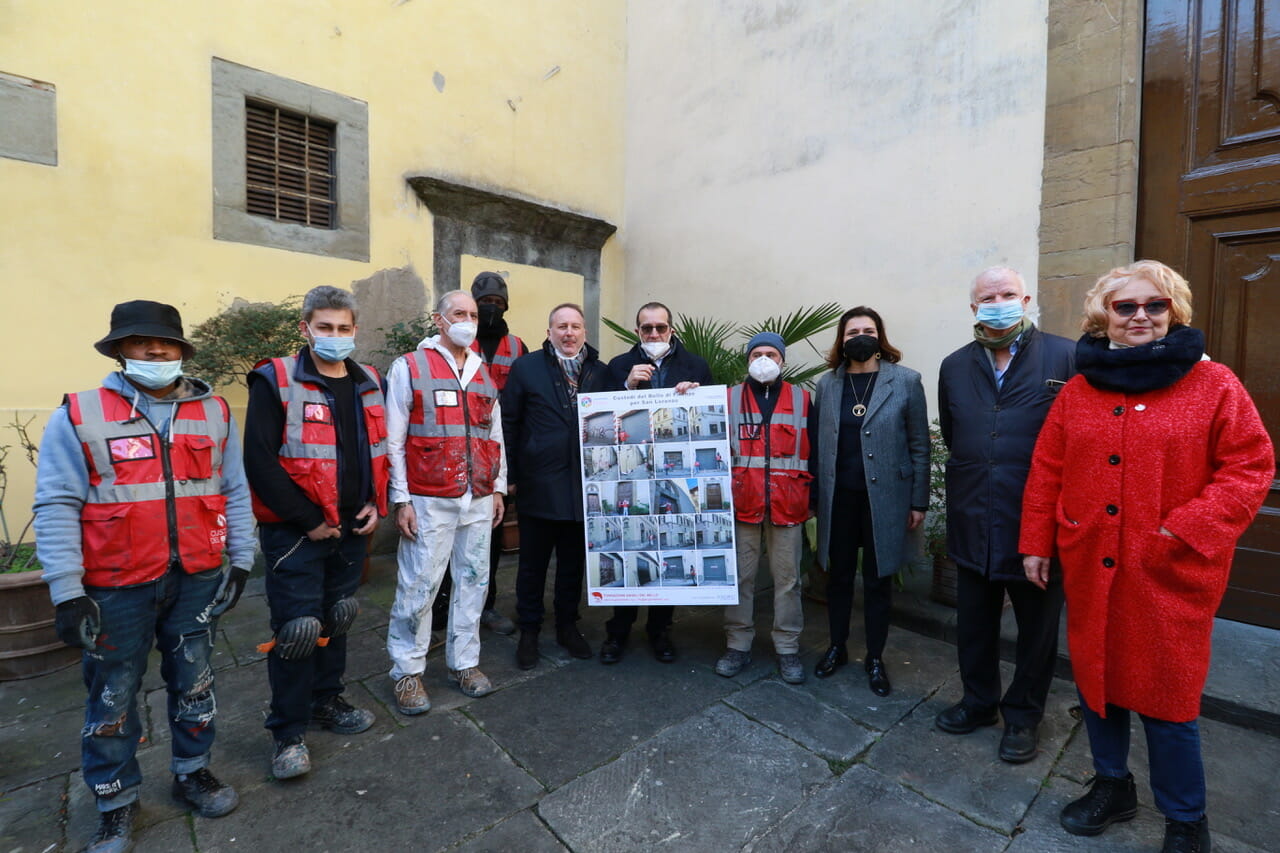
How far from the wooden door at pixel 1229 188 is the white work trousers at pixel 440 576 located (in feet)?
13.9

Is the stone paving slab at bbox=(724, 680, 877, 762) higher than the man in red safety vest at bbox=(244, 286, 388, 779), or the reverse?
the man in red safety vest at bbox=(244, 286, 388, 779)

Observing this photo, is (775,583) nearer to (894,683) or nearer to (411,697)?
(894,683)

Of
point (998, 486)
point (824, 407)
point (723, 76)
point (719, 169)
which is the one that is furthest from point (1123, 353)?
point (723, 76)

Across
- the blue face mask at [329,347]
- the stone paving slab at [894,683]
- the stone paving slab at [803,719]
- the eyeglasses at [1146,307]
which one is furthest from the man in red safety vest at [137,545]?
the eyeglasses at [1146,307]

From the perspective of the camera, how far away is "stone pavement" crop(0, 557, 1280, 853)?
7.26 ft

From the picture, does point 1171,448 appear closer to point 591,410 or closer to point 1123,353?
point 1123,353

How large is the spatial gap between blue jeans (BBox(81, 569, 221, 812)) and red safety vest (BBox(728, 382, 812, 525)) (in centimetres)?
232

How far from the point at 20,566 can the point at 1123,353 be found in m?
5.31

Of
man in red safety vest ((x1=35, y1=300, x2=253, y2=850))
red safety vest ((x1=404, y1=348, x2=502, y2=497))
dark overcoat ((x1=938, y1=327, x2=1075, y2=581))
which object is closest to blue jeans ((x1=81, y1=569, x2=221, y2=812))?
man in red safety vest ((x1=35, y1=300, x2=253, y2=850))

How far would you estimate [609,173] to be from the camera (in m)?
7.06

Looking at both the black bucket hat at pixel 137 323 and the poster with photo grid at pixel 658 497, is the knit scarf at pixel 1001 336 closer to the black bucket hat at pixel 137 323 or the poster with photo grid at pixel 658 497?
the poster with photo grid at pixel 658 497

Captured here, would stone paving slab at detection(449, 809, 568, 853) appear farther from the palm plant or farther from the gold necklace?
the palm plant

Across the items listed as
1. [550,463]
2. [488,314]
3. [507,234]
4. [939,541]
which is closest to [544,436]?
[550,463]

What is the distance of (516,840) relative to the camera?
2.19 m
